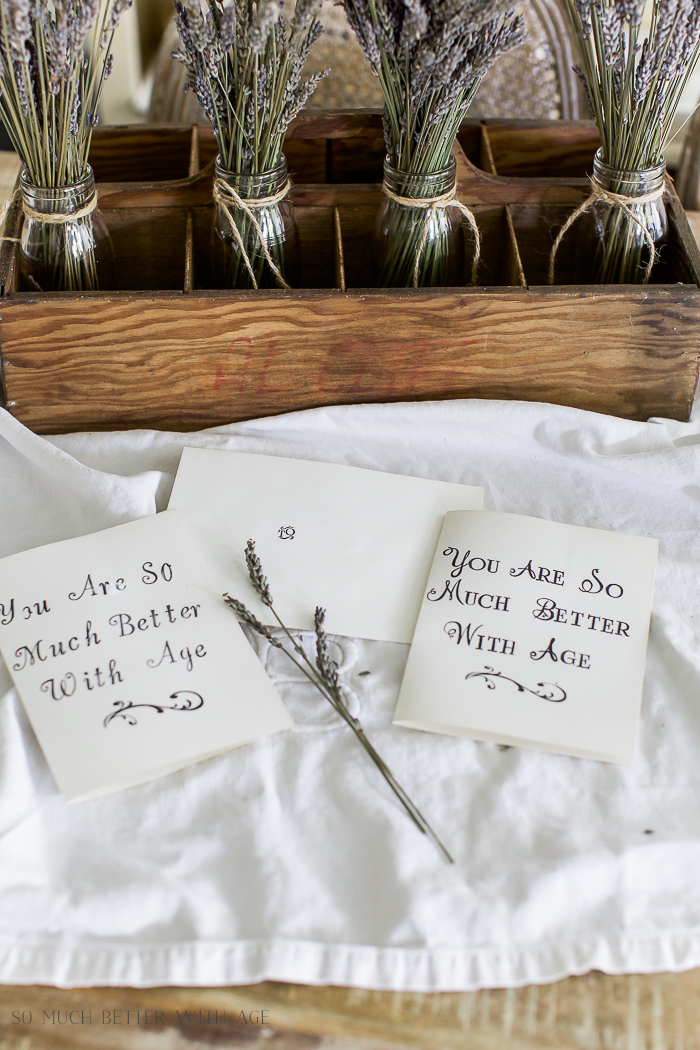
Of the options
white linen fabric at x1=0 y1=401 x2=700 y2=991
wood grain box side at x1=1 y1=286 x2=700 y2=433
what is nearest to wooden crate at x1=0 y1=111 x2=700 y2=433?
wood grain box side at x1=1 y1=286 x2=700 y2=433

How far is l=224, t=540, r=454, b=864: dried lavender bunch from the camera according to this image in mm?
610

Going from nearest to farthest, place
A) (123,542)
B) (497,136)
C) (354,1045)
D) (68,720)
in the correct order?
(354,1045)
(68,720)
(123,542)
(497,136)

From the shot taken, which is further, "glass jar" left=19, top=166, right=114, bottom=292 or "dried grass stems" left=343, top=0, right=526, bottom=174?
"glass jar" left=19, top=166, right=114, bottom=292

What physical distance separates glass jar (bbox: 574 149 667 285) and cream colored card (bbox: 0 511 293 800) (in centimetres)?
49

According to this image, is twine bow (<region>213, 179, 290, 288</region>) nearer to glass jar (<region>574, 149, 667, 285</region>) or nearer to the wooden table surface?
glass jar (<region>574, 149, 667, 285</region>)

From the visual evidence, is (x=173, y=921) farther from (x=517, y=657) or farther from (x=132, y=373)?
(x=132, y=373)

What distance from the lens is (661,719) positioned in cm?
65

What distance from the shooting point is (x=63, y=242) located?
0.80m

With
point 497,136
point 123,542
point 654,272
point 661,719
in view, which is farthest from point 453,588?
point 497,136

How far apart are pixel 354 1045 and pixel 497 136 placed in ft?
3.15

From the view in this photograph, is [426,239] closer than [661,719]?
No

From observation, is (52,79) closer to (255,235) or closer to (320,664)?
Result: (255,235)

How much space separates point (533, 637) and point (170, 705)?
29 cm

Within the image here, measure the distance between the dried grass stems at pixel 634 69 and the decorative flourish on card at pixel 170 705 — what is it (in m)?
0.62
